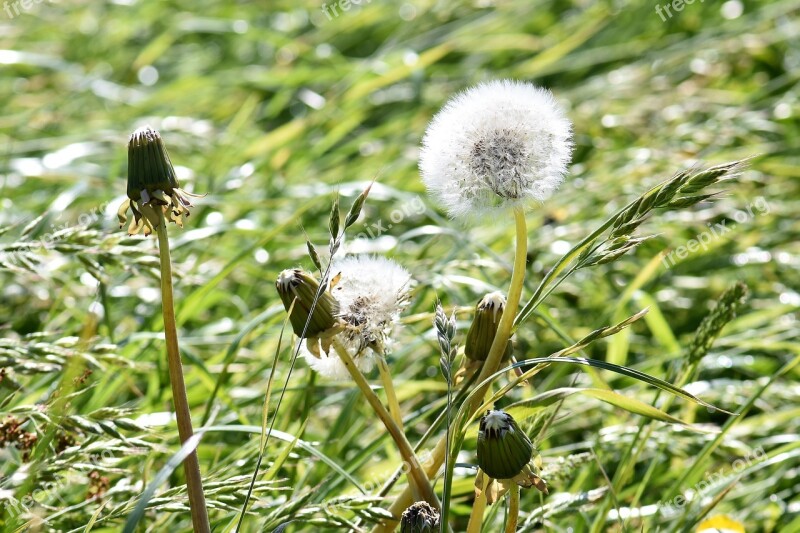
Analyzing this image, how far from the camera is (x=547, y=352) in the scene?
267cm

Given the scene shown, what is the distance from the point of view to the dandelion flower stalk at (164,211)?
1269mm

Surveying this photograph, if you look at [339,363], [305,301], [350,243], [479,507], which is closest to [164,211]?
[305,301]

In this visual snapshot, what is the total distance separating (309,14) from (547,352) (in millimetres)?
3543

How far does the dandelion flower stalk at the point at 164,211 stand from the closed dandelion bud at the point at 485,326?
1.40 feet

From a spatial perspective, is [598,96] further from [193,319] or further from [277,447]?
[277,447]

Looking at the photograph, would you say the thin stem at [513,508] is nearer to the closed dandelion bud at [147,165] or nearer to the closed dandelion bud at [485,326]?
the closed dandelion bud at [485,326]

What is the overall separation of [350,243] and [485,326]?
1.04 metres

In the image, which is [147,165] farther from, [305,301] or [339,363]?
[339,363]

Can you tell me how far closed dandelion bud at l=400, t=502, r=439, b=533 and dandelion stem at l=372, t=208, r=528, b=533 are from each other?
36 mm

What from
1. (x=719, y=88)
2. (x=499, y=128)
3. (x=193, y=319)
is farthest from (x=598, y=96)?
(x=499, y=128)

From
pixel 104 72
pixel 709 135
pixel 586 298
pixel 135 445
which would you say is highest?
pixel 104 72

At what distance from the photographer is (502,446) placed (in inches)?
46.4

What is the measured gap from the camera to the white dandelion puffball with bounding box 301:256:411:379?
1414 millimetres

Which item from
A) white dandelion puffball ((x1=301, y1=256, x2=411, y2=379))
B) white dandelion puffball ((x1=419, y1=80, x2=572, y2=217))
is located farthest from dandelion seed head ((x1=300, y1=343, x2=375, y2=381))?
white dandelion puffball ((x1=419, y1=80, x2=572, y2=217))
